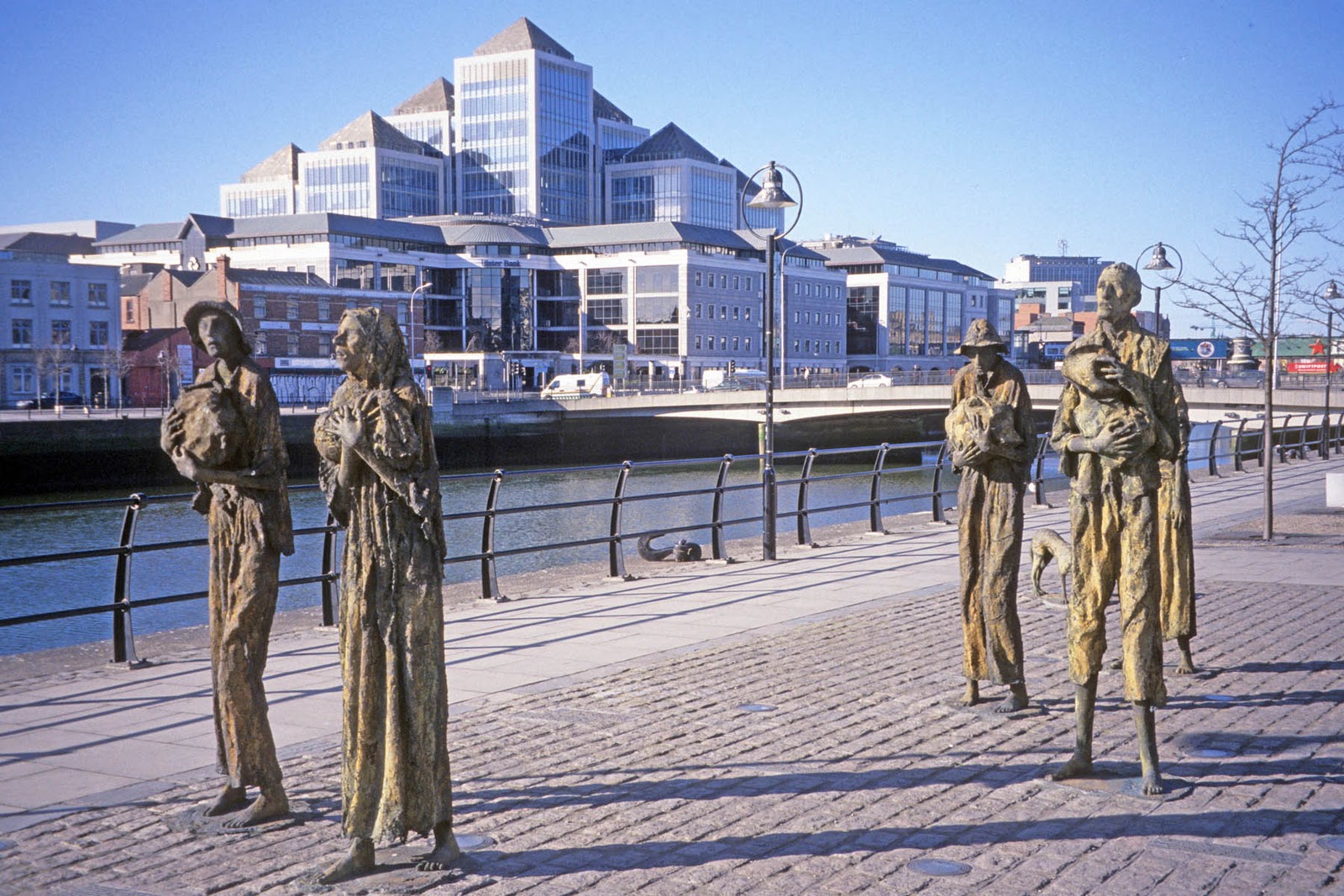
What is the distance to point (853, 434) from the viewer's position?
78500 millimetres

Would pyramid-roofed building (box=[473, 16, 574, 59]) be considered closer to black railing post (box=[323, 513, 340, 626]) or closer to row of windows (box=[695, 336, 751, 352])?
row of windows (box=[695, 336, 751, 352])

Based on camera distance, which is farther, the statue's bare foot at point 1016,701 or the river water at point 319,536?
the river water at point 319,536

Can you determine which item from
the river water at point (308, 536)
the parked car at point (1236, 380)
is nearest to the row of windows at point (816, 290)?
the parked car at point (1236, 380)

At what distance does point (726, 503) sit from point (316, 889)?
31.0m

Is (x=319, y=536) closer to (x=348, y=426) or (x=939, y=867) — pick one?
(x=348, y=426)

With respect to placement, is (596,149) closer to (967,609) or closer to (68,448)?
(68,448)

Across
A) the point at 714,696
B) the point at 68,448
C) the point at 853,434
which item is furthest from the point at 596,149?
the point at 714,696

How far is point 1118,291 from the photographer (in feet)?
20.5

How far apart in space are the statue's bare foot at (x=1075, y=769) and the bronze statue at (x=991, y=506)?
4.22 ft

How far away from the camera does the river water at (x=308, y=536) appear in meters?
19.3

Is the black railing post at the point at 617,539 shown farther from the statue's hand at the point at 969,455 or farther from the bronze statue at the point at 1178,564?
the statue's hand at the point at 969,455

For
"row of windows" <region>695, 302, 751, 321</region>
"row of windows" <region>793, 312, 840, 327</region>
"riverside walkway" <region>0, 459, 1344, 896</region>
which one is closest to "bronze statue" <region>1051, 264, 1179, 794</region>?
"riverside walkway" <region>0, 459, 1344, 896</region>

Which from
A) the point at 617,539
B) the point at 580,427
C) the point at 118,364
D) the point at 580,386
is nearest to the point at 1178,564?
the point at 617,539

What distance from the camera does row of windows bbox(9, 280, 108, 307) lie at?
236 ft
